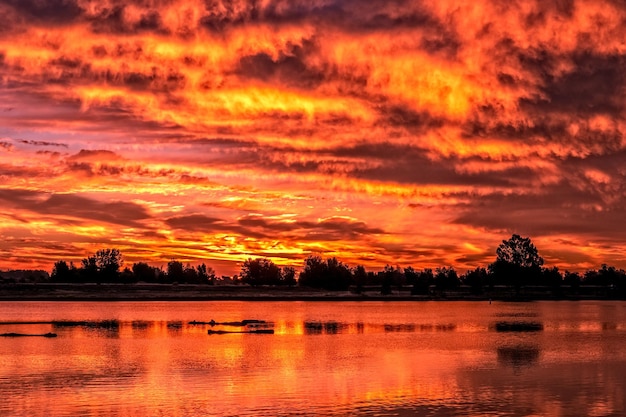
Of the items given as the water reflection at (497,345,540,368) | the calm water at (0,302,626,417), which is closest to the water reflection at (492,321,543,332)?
the calm water at (0,302,626,417)

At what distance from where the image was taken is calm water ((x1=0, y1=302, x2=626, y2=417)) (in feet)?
132

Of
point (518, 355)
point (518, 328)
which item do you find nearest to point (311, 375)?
point (518, 355)

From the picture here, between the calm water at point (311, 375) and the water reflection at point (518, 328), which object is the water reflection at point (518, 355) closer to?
the calm water at point (311, 375)

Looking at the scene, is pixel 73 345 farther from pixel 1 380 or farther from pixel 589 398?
pixel 589 398

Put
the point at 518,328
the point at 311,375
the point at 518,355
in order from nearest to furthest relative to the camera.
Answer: the point at 311,375
the point at 518,355
the point at 518,328

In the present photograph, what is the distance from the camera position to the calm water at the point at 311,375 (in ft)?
132

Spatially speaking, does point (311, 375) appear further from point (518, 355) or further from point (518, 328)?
point (518, 328)

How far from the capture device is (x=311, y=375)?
175 feet

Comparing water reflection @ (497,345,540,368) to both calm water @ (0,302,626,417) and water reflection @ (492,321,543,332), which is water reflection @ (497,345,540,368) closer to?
calm water @ (0,302,626,417)

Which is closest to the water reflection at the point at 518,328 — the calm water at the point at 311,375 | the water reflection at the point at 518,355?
the calm water at the point at 311,375

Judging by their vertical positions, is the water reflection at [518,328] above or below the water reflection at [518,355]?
above

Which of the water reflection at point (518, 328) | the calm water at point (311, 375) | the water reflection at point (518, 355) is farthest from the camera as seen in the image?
the water reflection at point (518, 328)

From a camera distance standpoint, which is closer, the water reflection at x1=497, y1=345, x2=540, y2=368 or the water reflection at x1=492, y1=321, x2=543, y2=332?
the water reflection at x1=497, y1=345, x2=540, y2=368

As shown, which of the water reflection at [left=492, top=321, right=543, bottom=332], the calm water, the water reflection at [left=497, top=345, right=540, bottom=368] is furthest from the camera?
the water reflection at [left=492, top=321, right=543, bottom=332]
